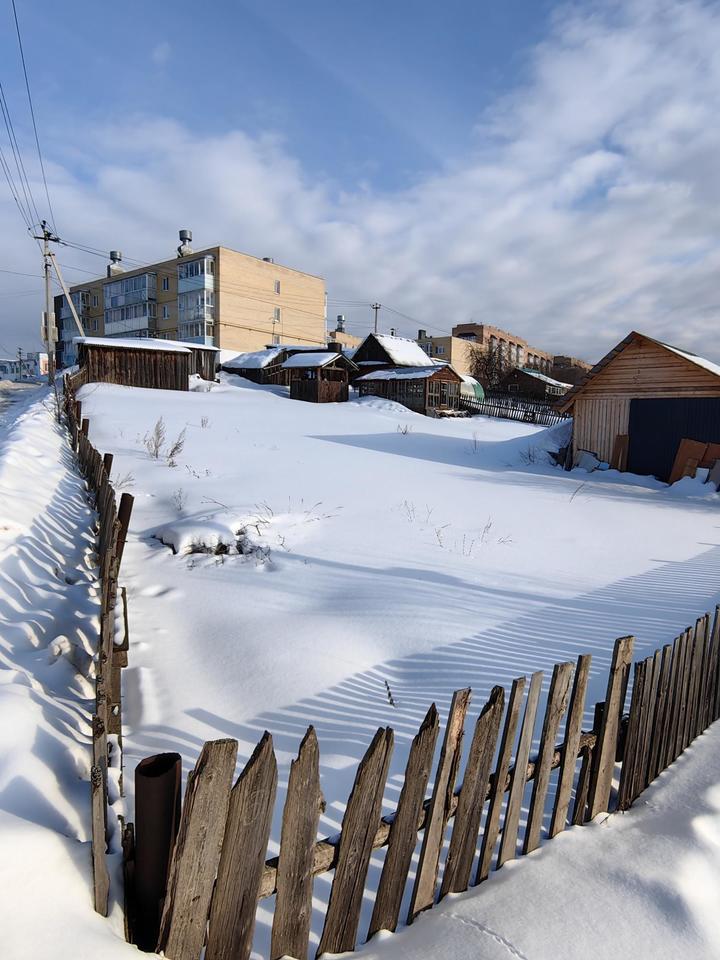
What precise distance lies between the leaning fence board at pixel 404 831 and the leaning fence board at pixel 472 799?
0.75 ft

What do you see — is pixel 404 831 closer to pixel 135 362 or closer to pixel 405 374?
pixel 135 362

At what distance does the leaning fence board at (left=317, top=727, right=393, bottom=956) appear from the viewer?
1647 mm

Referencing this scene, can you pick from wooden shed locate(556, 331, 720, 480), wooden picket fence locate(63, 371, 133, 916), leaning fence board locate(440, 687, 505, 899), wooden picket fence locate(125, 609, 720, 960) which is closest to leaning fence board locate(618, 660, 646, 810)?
wooden picket fence locate(125, 609, 720, 960)

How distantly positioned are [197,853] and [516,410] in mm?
38588

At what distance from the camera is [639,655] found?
13.4 feet

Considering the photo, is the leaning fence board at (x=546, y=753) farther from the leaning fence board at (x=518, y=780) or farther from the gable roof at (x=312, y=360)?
the gable roof at (x=312, y=360)

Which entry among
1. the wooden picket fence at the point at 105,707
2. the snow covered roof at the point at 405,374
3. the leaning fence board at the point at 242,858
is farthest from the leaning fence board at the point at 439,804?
the snow covered roof at the point at 405,374

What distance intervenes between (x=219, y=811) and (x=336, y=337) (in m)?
70.8

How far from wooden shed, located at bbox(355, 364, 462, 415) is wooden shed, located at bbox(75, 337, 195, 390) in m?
13.3

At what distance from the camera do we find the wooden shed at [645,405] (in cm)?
1431

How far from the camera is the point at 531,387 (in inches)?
1923

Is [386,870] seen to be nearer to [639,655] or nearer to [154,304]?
[639,655]

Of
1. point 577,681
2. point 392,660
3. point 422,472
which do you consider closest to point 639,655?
point 392,660

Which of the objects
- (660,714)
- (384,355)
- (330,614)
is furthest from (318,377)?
(660,714)
